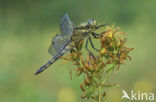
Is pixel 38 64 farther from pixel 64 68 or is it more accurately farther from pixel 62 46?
pixel 62 46

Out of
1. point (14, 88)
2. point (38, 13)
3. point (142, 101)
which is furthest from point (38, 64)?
point (38, 13)

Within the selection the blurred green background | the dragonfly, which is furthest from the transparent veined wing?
the blurred green background

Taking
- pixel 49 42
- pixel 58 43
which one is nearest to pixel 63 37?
pixel 58 43

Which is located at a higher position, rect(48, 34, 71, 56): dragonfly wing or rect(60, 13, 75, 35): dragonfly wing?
rect(60, 13, 75, 35): dragonfly wing

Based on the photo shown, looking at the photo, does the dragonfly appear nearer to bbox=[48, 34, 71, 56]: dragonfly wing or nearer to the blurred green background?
bbox=[48, 34, 71, 56]: dragonfly wing

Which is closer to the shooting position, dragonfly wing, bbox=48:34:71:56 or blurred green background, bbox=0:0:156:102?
dragonfly wing, bbox=48:34:71:56

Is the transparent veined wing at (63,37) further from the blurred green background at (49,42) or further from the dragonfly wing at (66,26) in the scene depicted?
the blurred green background at (49,42)

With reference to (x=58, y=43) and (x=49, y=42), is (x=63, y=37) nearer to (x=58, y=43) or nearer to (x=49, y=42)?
(x=58, y=43)

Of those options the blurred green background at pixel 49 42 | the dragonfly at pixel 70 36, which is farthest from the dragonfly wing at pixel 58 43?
the blurred green background at pixel 49 42
